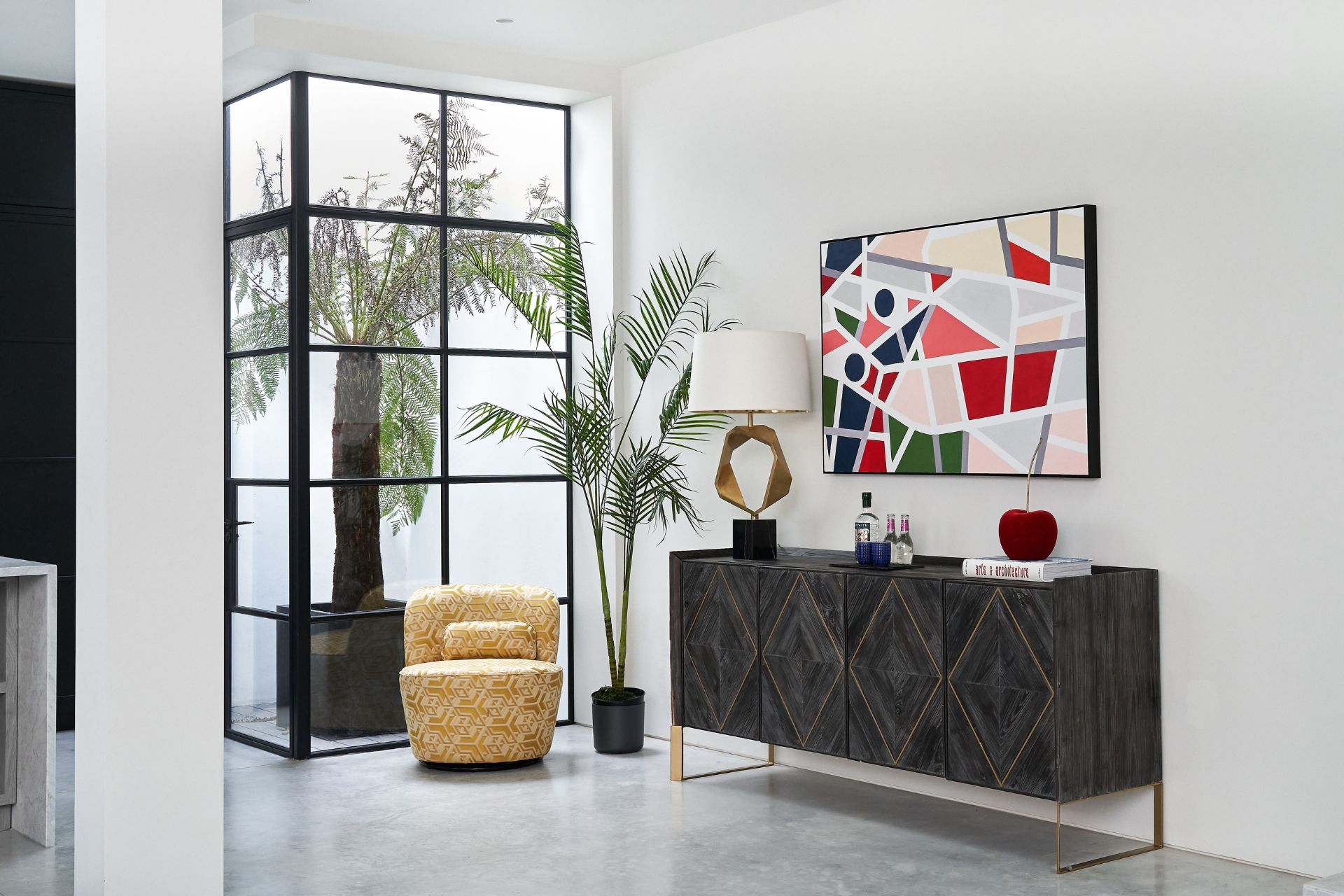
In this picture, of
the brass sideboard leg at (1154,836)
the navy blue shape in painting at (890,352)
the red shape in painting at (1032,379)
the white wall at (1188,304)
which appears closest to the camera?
the white wall at (1188,304)

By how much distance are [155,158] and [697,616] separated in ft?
9.53

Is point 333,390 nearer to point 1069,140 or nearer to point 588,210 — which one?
point 588,210

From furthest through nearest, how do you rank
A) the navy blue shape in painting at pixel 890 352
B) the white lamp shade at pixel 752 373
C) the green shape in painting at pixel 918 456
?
the white lamp shade at pixel 752 373
the navy blue shape in painting at pixel 890 352
the green shape in painting at pixel 918 456

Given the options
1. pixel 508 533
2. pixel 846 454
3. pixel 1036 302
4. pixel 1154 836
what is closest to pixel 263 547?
pixel 508 533

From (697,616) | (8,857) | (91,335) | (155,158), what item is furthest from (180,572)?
(697,616)

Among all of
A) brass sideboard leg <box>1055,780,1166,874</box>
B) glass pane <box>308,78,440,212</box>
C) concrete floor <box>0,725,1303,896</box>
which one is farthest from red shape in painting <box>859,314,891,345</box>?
glass pane <box>308,78,440,212</box>

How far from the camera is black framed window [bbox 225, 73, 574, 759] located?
5992 millimetres

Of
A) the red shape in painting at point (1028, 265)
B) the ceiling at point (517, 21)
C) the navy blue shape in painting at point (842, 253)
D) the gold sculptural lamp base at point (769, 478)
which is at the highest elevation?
the ceiling at point (517, 21)

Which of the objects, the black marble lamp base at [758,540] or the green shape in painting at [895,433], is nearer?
the green shape in painting at [895,433]

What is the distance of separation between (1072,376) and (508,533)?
2.95m

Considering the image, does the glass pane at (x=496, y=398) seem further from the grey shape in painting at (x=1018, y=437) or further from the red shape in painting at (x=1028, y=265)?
the red shape in painting at (x=1028, y=265)

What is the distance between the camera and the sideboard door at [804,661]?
4723 millimetres

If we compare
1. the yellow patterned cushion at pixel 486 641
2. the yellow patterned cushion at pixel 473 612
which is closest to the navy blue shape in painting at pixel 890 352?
the yellow patterned cushion at pixel 473 612

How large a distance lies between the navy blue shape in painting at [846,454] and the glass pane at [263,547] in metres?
2.40
